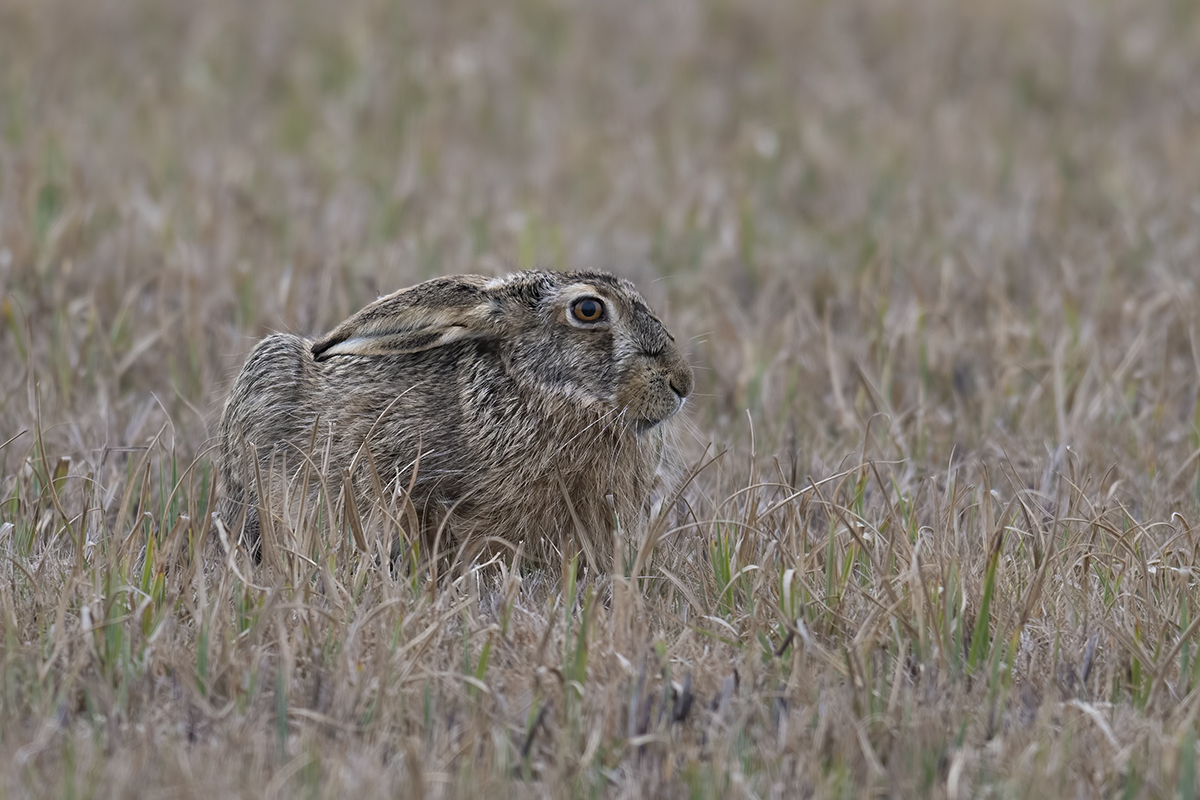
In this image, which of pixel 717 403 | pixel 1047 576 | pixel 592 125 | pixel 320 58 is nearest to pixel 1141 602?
pixel 1047 576

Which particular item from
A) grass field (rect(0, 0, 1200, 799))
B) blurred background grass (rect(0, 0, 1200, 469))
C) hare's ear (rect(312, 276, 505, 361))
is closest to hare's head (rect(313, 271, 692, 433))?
hare's ear (rect(312, 276, 505, 361))

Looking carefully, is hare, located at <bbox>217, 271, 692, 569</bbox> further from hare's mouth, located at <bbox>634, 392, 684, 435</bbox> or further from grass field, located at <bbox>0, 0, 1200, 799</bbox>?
grass field, located at <bbox>0, 0, 1200, 799</bbox>

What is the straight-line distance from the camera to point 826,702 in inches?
118

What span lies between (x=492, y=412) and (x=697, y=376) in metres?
1.81

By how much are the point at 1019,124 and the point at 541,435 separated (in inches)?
272

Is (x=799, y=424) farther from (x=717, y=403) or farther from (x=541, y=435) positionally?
(x=541, y=435)

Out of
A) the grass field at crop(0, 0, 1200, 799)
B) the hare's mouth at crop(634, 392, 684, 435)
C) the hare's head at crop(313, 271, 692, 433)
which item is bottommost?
the grass field at crop(0, 0, 1200, 799)

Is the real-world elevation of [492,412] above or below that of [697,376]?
above

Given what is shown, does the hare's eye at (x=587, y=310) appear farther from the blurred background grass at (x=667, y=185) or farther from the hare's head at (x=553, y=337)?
the blurred background grass at (x=667, y=185)

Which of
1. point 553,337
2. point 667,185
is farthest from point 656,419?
point 667,185

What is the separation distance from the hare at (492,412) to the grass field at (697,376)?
0.22 m

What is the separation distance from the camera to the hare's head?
3.96 m

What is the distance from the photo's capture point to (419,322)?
13.0 ft

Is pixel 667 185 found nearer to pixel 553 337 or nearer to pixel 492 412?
pixel 553 337
